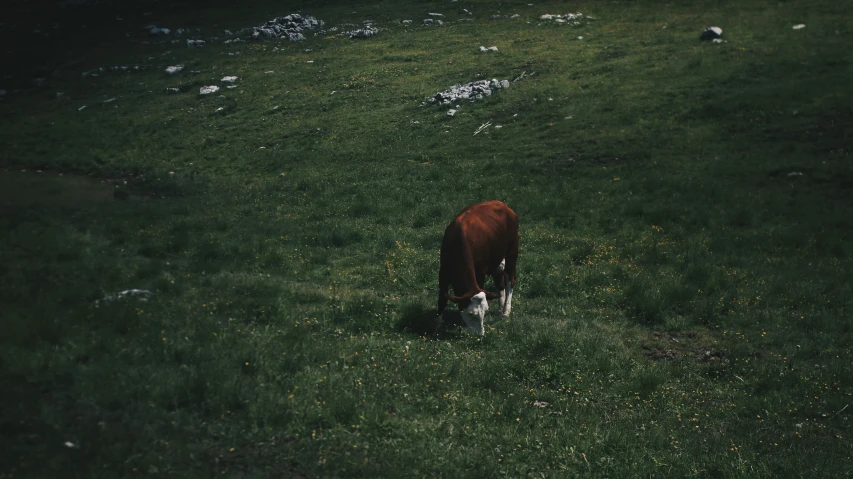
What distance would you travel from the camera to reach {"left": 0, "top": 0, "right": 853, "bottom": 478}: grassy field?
29.1ft

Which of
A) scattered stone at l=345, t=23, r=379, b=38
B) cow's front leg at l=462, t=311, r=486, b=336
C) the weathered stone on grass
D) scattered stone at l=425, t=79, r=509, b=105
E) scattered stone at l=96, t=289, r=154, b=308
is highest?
scattered stone at l=96, t=289, r=154, b=308

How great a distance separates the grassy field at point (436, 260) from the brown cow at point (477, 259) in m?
0.61

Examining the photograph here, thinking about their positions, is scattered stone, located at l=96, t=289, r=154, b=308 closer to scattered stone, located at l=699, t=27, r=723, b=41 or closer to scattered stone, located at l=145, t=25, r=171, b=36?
scattered stone, located at l=699, t=27, r=723, b=41

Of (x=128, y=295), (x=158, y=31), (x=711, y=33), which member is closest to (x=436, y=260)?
(x=128, y=295)

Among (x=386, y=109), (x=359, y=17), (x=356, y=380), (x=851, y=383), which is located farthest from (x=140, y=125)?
(x=851, y=383)

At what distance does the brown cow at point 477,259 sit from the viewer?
44.8 feet

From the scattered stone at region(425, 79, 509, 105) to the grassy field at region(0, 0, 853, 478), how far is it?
833mm

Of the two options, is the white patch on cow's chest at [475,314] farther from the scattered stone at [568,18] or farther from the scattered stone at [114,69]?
the scattered stone at [114,69]

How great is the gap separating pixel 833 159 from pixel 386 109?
2247 centimetres

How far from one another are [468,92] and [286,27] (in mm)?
27038

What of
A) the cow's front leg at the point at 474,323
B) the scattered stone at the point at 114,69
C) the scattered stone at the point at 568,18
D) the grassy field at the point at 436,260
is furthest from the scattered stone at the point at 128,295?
the scattered stone at the point at 114,69

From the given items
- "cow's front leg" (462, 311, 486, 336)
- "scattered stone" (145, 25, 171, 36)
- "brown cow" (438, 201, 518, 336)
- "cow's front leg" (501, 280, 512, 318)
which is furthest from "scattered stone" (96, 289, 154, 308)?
"scattered stone" (145, 25, 171, 36)

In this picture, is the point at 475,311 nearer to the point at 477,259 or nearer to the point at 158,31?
the point at 477,259

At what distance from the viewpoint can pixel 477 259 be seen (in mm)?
14898
